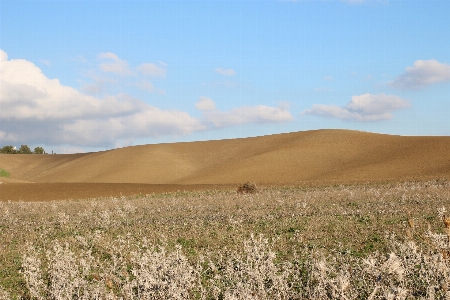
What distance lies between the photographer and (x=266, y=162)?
70.9m

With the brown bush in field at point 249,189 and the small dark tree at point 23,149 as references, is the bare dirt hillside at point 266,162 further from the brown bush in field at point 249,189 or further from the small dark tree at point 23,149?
the small dark tree at point 23,149

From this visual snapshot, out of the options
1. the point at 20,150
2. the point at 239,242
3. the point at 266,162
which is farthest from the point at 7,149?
the point at 239,242

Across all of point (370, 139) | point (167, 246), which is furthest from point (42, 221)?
point (370, 139)

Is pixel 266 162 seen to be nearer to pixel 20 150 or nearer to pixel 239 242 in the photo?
pixel 239 242

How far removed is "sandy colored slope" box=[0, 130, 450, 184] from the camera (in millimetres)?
59062

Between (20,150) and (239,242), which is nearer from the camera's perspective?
(239,242)

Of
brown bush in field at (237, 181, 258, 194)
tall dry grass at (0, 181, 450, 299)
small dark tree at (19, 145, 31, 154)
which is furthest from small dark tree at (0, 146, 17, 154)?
tall dry grass at (0, 181, 450, 299)

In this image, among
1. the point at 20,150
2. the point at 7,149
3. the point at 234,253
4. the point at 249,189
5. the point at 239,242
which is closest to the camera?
the point at 234,253

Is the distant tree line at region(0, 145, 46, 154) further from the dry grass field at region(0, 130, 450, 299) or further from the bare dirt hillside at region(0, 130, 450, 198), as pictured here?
the dry grass field at region(0, 130, 450, 299)

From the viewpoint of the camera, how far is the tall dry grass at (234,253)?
8.80m

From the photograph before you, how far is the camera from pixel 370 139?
77.2 metres

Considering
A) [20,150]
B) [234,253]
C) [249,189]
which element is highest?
[20,150]

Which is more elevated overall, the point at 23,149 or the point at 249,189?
the point at 23,149

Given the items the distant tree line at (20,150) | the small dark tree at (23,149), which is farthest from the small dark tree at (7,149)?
the small dark tree at (23,149)
